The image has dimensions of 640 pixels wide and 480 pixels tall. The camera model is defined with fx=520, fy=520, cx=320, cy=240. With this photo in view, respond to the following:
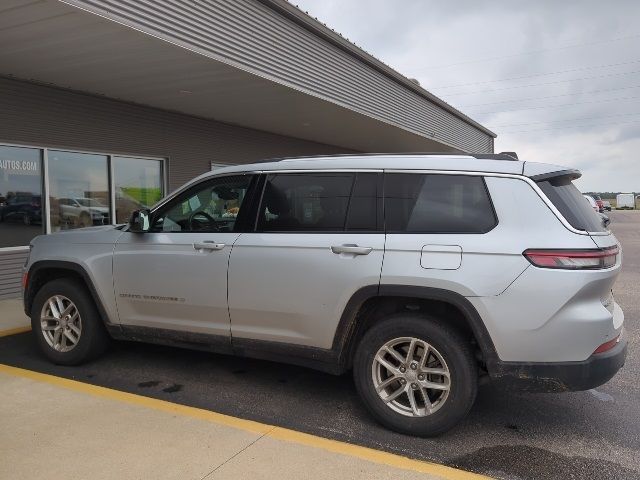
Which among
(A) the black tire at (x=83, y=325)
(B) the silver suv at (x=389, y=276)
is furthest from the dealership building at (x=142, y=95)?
(B) the silver suv at (x=389, y=276)

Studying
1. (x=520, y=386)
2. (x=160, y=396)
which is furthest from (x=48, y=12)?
(x=520, y=386)

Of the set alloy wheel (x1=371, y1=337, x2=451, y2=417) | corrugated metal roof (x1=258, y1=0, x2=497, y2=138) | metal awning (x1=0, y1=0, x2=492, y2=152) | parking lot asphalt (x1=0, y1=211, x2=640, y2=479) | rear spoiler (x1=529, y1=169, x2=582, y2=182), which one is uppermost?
corrugated metal roof (x1=258, y1=0, x2=497, y2=138)

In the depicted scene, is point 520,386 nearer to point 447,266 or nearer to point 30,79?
point 447,266

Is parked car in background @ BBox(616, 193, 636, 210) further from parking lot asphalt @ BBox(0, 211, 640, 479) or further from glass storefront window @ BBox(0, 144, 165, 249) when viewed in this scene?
parking lot asphalt @ BBox(0, 211, 640, 479)

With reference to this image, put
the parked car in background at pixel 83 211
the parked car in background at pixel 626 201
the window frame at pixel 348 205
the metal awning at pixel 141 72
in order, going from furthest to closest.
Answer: the parked car in background at pixel 626 201 → the parked car in background at pixel 83 211 → the metal awning at pixel 141 72 → the window frame at pixel 348 205

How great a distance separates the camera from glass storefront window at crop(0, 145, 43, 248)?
7.84 meters

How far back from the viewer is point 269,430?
3438 mm

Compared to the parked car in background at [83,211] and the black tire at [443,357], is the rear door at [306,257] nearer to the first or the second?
the black tire at [443,357]

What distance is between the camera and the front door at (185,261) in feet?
13.2

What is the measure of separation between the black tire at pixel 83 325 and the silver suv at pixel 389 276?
173mm

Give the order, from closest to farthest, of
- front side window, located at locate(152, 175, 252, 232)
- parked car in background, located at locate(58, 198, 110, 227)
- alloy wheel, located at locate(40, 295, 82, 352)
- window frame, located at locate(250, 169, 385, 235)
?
window frame, located at locate(250, 169, 385, 235) < front side window, located at locate(152, 175, 252, 232) < alloy wheel, located at locate(40, 295, 82, 352) < parked car in background, located at locate(58, 198, 110, 227)

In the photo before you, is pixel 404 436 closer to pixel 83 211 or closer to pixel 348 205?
pixel 348 205

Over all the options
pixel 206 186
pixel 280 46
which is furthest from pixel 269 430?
pixel 280 46

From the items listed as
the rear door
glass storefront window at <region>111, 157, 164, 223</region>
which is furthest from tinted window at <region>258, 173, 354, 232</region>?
glass storefront window at <region>111, 157, 164, 223</region>
